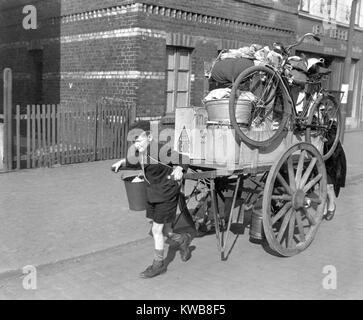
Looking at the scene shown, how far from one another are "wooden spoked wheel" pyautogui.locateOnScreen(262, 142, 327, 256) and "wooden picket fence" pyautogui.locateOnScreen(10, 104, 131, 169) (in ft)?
19.2

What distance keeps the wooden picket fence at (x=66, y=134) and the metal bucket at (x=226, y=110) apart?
5563 millimetres

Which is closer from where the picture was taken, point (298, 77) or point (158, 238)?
point (158, 238)

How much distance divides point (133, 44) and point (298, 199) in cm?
760

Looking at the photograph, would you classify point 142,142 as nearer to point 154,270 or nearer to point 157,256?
point 157,256

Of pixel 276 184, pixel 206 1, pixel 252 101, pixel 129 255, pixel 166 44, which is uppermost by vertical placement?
pixel 206 1

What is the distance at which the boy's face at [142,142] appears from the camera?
15.3 feet

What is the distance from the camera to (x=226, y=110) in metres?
5.12

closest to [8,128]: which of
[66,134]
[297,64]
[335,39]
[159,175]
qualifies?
[66,134]

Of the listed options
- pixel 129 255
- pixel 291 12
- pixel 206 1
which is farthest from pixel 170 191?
pixel 291 12

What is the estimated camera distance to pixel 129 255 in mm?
5496

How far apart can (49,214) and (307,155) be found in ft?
11.9

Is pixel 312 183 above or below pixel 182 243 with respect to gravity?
above

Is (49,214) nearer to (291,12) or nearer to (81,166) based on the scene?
(81,166)

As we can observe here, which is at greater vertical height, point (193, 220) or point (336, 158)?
point (336, 158)
